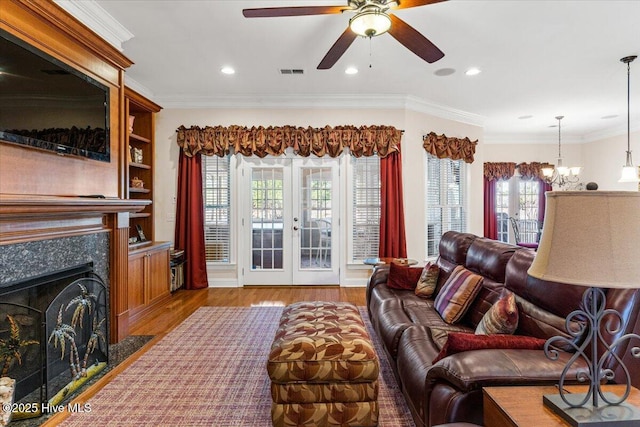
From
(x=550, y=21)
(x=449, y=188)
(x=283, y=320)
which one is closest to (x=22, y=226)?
(x=283, y=320)

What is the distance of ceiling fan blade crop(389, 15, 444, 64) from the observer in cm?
239

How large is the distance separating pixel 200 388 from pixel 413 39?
9.93 feet

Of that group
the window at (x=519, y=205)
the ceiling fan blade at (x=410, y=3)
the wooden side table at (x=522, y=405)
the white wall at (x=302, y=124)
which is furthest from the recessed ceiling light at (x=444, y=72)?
the window at (x=519, y=205)

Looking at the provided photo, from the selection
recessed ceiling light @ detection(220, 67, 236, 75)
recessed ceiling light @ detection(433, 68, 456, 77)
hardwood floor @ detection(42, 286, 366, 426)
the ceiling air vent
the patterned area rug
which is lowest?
the patterned area rug

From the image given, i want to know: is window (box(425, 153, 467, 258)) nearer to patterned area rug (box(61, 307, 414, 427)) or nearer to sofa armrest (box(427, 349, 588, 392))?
patterned area rug (box(61, 307, 414, 427))

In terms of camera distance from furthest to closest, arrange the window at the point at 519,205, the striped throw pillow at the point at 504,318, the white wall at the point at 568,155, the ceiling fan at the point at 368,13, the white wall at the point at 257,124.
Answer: the window at the point at 519,205 < the white wall at the point at 568,155 < the white wall at the point at 257,124 < the ceiling fan at the point at 368,13 < the striped throw pillow at the point at 504,318

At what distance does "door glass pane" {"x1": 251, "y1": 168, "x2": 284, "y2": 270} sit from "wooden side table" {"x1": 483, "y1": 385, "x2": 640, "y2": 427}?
4.31 metres

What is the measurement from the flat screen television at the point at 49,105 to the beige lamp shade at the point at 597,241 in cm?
296

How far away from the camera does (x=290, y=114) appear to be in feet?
17.3

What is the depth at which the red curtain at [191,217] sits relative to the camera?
514 cm

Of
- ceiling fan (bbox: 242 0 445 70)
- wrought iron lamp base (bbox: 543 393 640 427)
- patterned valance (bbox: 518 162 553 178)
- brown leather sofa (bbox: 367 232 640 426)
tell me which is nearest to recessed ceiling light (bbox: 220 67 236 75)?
ceiling fan (bbox: 242 0 445 70)

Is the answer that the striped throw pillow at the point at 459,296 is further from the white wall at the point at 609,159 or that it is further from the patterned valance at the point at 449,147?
the white wall at the point at 609,159

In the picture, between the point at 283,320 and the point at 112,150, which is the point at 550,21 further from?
the point at 112,150

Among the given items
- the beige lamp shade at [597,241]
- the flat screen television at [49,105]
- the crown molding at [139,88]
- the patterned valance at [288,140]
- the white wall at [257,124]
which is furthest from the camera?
the white wall at [257,124]
